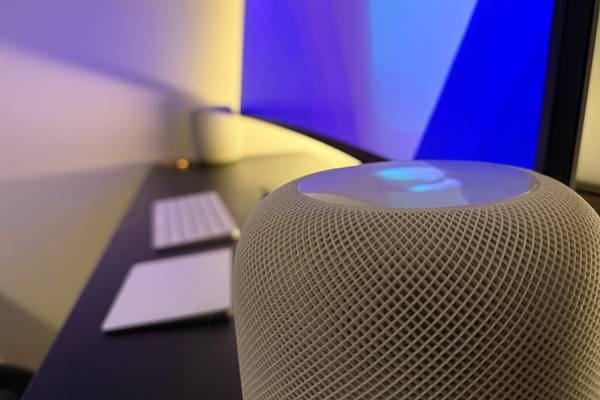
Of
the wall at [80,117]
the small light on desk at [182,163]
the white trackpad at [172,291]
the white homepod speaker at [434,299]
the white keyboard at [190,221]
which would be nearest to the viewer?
the white homepod speaker at [434,299]

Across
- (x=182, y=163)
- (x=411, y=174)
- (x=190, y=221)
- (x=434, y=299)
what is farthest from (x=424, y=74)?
(x=182, y=163)

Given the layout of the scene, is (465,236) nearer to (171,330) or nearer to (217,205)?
(171,330)

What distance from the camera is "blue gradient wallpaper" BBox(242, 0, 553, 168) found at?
32 centimetres

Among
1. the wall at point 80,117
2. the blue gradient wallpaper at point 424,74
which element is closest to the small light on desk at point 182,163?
the wall at point 80,117

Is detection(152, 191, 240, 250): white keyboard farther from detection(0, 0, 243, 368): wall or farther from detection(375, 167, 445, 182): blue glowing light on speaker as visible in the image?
detection(375, 167, 445, 182): blue glowing light on speaker

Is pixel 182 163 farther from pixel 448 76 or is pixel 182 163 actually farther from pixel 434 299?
pixel 434 299

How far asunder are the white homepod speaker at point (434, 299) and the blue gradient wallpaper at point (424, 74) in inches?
4.8

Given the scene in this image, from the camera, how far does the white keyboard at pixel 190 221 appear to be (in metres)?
0.77

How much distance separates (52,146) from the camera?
1214mm

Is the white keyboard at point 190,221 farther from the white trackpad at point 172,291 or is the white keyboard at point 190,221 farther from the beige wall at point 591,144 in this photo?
the beige wall at point 591,144

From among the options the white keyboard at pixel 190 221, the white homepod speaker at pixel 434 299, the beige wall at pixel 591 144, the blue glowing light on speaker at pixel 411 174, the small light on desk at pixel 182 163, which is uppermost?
the beige wall at pixel 591 144

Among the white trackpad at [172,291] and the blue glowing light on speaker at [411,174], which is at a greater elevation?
the blue glowing light on speaker at [411,174]

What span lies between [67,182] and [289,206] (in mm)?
1172

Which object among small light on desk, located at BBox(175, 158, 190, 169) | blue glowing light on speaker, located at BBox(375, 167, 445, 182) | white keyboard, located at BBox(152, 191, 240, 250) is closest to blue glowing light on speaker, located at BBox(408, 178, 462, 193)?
blue glowing light on speaker, located at BBox(375, 167, 445, 182)
